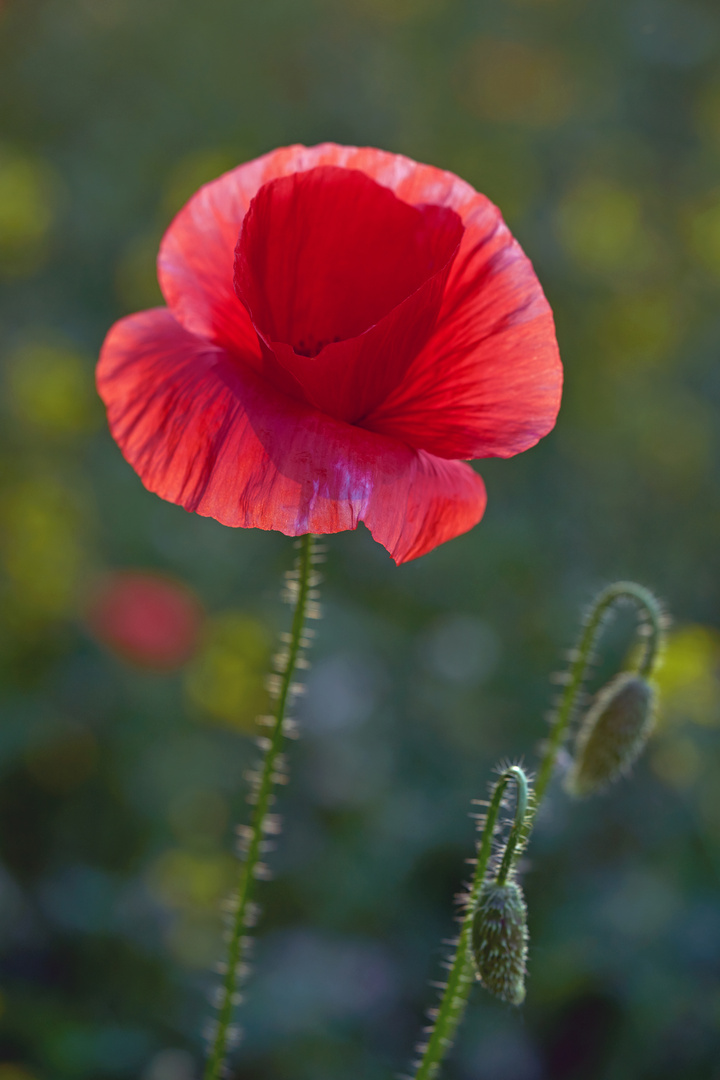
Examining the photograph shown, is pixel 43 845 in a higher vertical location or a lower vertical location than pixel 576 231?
lower

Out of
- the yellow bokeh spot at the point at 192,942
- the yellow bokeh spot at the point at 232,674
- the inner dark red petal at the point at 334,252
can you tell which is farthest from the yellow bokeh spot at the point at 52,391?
the inner dark red petal at the point at 334,252

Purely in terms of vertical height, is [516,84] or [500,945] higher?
[516,84]

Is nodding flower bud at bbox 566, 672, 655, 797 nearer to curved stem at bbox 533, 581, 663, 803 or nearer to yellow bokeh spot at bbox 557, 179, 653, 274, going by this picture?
curved stem at bbox 533, 581, 663, 803

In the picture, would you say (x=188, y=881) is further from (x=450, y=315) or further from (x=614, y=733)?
(x=450, y=315)

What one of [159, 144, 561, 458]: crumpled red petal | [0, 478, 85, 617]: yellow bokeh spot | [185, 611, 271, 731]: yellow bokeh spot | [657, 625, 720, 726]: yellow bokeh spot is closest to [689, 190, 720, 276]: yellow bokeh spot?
[657, 625, 720, 726]: yellow bokeh spot

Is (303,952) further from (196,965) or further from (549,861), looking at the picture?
(549,861)

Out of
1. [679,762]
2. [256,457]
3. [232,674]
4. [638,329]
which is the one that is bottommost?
[232,674]

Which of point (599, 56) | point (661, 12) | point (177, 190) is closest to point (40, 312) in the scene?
point (177, 190)

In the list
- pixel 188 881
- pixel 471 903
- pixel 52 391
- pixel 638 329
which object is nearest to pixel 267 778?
pixel 471 903
